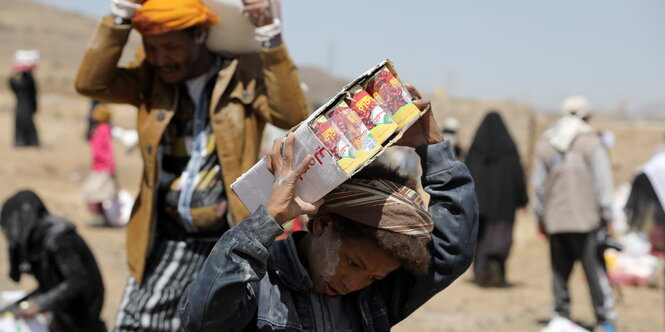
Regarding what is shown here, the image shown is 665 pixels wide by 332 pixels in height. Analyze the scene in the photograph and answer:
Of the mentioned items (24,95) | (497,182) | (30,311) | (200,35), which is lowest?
(24,95)

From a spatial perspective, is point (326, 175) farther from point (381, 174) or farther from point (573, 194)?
point (573, 194)

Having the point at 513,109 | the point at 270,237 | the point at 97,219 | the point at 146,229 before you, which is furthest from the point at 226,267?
the point at 513,109

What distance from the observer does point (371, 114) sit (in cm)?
183

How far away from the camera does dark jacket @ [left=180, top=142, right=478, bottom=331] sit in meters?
1.74

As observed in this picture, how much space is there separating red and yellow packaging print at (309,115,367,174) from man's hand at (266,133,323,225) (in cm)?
5

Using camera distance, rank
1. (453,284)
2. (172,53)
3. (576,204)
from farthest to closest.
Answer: (453,284) < (576,204) < (172,53)

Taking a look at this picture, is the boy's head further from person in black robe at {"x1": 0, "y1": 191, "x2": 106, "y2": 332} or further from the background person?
the background person

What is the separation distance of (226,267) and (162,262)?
1.58 metres

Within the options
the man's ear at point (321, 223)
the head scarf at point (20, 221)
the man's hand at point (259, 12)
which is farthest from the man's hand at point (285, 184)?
the head scarf at point (20, 221)

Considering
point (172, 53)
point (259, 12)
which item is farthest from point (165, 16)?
point (259, 12)

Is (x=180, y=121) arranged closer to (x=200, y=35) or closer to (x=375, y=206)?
(x=200, y=35)

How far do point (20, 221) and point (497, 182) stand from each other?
18.4 ft

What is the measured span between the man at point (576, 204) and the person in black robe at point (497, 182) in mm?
1867

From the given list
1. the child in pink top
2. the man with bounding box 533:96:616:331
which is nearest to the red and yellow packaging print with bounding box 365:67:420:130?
the man with bounding box 533:96:616:331
